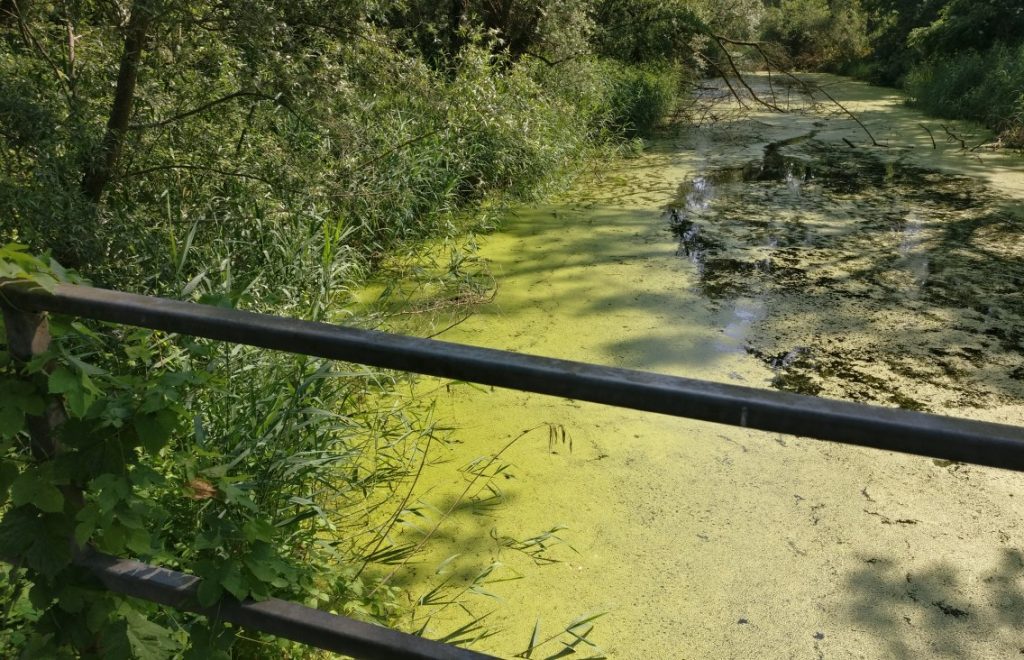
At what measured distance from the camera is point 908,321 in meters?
3.46

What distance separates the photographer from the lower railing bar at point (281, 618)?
0.76 metres

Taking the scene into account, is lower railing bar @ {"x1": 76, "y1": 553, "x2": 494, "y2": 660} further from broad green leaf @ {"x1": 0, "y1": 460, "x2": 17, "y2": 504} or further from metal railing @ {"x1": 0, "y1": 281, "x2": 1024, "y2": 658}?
broad green leaf @ {"x1": 0, "y1": 460, "x2": 17, "y2": 504}

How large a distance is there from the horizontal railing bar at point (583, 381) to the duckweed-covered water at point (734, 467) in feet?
3.53

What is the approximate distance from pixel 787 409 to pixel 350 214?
10.8 ft

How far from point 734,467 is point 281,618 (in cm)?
182

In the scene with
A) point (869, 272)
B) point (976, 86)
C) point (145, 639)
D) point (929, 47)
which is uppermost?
point (929, 47)

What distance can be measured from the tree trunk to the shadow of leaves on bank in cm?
246

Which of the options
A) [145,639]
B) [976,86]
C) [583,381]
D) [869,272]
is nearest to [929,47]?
[976,86]

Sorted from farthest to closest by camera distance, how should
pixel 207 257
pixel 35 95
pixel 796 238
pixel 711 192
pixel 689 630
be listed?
pixel 711 192 < pixel 796 238 < pixel 207 257 < pixel 35 95 < pixel 689 630

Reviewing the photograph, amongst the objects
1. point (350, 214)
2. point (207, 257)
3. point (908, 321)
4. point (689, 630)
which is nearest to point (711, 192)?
point (908, 321)

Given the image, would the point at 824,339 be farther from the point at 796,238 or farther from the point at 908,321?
the point at 796,238

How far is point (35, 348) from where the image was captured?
0.86 meters

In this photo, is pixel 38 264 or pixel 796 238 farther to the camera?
pixel 796 238

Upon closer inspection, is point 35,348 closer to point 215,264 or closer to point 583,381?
point 583,381
